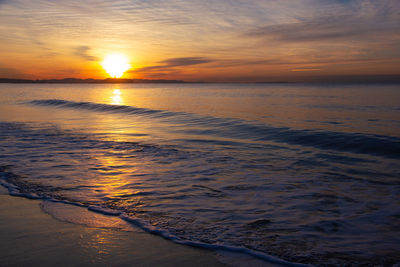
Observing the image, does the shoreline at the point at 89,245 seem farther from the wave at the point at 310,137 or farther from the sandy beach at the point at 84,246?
the wave at the point at 310,137

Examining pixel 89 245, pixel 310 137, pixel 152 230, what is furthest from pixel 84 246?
pixel 310 137

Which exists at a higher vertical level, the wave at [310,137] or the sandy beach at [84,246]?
the wave at [310,137]

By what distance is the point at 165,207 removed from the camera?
4918 mm

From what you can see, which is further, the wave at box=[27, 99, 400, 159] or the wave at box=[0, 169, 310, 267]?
the wave at box=[27, 99, 400, 159]

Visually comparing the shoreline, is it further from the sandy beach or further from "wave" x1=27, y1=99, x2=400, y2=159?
"wave" x1=27, y1=99, x2=400, y2=159

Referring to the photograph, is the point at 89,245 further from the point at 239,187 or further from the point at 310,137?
the point at 310,137

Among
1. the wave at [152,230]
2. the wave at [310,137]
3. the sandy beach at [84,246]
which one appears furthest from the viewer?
the wave at [310,137]

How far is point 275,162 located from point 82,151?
6.04m

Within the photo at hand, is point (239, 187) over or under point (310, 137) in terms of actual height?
under

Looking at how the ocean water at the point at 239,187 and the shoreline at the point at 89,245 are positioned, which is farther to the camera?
the ocean water at the point at 239,187

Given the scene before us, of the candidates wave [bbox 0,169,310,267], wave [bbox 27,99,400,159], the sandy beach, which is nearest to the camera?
the sandy beach

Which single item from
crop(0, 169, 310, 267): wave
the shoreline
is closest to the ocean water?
crop(0, 169, 310, 267): wave

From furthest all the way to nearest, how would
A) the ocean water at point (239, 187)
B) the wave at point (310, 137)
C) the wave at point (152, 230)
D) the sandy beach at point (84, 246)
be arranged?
the wave at point (310, 137)
the ocean water at point (239, 187)
the wave at point (152, 230)
the sandy beach at point (84, 246)

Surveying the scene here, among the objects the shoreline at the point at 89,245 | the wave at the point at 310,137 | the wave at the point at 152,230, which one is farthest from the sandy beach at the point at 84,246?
the wave at the point at 310,137
